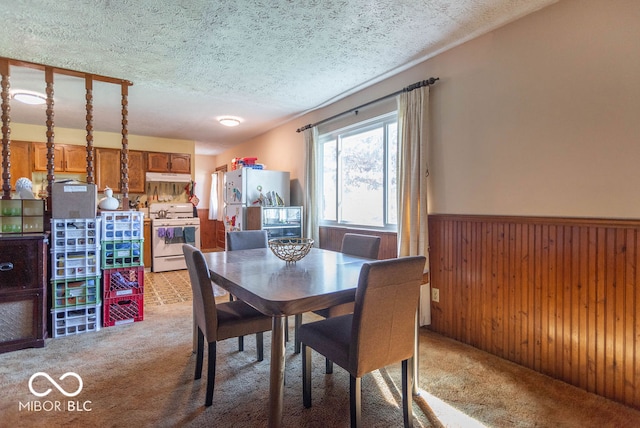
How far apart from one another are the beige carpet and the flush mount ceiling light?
110 inches

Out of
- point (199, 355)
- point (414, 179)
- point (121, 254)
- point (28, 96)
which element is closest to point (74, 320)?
point (121, 254)

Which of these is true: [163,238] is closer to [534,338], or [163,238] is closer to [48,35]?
[48,35]

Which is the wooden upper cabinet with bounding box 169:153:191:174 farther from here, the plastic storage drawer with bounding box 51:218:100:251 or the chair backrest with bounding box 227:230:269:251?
the chair backrest with bounding box 227:230:269:251

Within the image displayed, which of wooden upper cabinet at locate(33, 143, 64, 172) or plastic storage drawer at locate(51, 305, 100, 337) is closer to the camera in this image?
plastic storage drawer at locate(51, 305, 100, 337)

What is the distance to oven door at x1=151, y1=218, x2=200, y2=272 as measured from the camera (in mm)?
5460

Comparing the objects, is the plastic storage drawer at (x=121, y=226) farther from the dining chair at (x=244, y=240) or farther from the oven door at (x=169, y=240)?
the oven door at (x=169, y=240)

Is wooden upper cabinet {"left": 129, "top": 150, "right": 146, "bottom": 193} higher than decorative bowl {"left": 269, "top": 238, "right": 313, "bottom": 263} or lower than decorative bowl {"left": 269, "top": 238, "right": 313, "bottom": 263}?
higher

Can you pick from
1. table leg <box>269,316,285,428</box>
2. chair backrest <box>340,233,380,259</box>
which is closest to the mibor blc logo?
table leg <box>269,316,285,428</box>

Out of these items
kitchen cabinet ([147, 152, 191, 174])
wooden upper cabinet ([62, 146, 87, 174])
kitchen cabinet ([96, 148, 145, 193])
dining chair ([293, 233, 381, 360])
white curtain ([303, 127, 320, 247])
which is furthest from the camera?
kitchen cabinet ([147, 152, 191, 174])

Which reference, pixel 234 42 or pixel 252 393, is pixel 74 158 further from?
pixel 252 393

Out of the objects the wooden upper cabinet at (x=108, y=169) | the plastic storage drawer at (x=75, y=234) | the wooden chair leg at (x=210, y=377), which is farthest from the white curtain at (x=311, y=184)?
the wooden upper cabinet at (x=108, y=169)

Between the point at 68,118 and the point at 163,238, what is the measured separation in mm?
2205

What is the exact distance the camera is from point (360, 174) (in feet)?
12.8

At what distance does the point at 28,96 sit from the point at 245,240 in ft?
10.1
